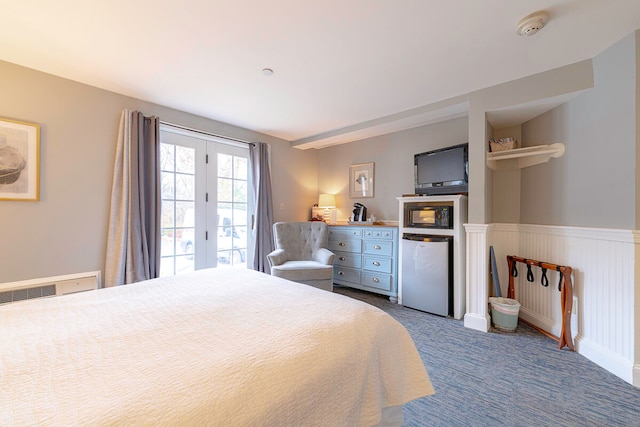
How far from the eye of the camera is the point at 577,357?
2.09 metres

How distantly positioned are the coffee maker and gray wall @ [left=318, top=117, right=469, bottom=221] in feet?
0.59

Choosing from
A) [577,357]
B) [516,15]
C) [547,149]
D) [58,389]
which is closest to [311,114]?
[516,15]

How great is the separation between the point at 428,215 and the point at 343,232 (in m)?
→ 1.27

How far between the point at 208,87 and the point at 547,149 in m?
3.34

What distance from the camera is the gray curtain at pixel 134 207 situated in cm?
259

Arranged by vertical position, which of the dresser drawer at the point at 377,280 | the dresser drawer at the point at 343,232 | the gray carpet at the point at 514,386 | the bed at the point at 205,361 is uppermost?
the dresser drawer at the point at 343,232

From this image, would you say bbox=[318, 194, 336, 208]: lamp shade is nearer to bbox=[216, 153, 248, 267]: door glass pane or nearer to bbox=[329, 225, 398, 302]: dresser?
bbox=[329, 225, 398, 302]: dresser

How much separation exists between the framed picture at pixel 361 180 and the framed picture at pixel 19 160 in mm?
3624

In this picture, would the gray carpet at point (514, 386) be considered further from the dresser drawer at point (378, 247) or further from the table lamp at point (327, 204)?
the table lamp at point (327, 204)

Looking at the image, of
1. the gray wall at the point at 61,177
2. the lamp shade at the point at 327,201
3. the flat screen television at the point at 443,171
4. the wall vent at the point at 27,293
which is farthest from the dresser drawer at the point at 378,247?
the wall vent at the point at 27,293

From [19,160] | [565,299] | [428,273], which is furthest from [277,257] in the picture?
[565,299]

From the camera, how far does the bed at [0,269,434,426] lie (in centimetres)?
65

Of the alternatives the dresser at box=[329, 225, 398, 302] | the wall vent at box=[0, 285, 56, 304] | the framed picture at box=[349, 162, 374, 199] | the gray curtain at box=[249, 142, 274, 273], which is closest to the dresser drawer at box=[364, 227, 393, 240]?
the dresser at box=[329, 225, 398, 302]

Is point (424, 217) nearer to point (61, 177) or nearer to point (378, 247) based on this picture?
point (378, 247)
